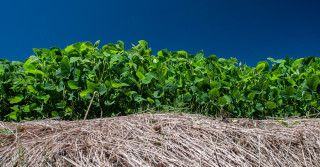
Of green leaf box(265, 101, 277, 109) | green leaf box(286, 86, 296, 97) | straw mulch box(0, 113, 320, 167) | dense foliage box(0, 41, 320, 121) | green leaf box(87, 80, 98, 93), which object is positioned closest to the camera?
straw mulch box(0, 113, 320, 167)

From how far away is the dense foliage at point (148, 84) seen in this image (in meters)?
2.65

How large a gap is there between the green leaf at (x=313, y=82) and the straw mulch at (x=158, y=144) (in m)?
1.11

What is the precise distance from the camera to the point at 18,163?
141cm

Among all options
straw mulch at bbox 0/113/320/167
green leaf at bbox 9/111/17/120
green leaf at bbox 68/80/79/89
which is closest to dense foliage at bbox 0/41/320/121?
green leaf at bbox 68/80/79/89

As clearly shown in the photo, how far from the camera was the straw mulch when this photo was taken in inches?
55.4

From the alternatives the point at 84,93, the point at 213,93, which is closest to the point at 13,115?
the point at 84,93

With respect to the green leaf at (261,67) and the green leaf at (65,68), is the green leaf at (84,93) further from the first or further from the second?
the green leaf at (261,67)

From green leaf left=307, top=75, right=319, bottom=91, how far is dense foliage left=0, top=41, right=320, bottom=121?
0.04 ft

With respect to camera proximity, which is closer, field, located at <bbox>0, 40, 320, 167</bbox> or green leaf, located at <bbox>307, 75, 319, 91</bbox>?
field, located at <bbox>0, 40, 320, 167</bbox>

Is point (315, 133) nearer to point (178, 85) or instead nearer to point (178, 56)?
point (178, 85)

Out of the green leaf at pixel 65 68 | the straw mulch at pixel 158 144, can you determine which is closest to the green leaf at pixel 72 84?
the green leaf at pixel 65 68

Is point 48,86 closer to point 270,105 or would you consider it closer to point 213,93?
point 213,93

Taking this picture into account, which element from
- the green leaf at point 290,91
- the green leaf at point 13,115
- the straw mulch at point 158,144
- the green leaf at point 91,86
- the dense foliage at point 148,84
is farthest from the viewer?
the green leaf at point 13,115

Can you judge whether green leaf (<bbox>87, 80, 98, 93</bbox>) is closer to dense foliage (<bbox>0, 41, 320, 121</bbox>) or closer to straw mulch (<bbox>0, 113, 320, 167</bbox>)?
dense foliage (<bbox>0, 41, 320, 121</bbox>)
